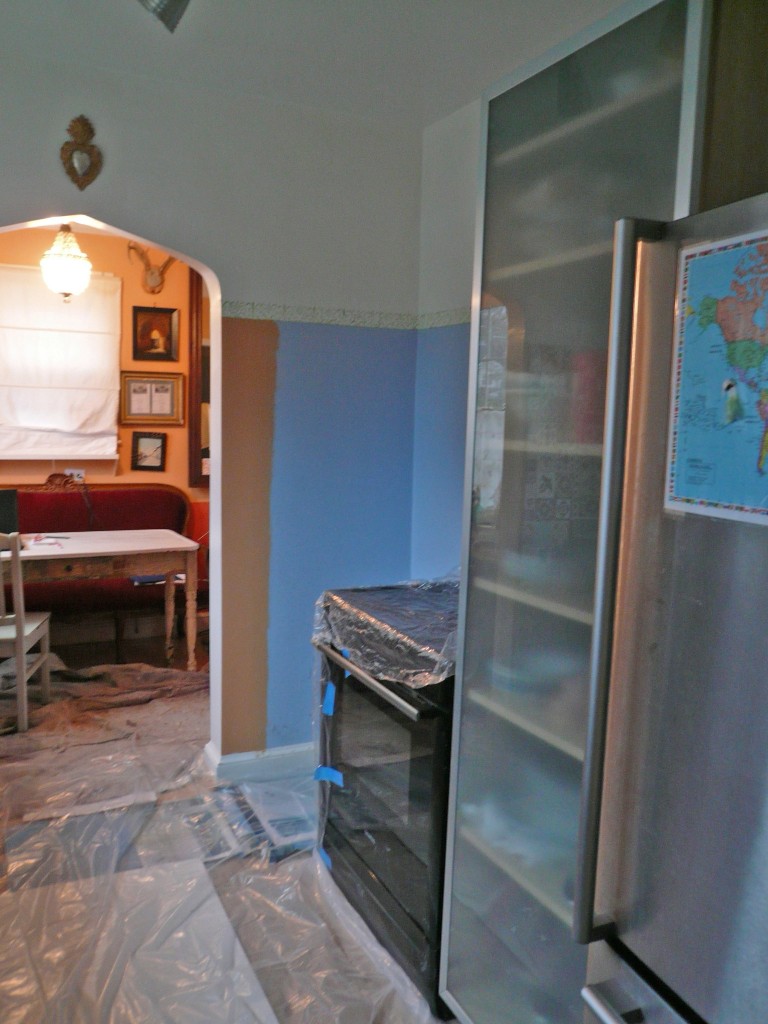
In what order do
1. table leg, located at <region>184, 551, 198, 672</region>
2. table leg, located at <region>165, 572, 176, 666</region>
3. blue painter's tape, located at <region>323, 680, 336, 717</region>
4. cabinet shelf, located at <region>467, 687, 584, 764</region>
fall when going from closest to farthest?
1. cabinet shelf, located at <region>467, 687, 584, 764</region>
2. blue painter's tape, located at <region>323, 680, 336, 717</region>
3. table leg, located at <region>184, 551, 198, 672</region>
4. table leg, located at <region>165, 572, 176, 666</region>

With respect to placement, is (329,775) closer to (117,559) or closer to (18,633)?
(18,633)

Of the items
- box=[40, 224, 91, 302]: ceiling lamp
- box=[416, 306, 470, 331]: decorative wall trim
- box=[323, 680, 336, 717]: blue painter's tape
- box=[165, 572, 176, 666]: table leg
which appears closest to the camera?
box=[323, 680, 336, 717]: blue painter's tape

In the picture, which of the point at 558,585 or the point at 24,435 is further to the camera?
the point at 24,435

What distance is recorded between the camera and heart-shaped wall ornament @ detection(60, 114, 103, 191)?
2641 millimetres

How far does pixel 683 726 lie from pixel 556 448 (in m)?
0.62

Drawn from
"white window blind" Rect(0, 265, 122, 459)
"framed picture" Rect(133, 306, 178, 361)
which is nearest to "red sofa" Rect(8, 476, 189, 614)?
"white window blind" Rect(0, 265, 122, 459)

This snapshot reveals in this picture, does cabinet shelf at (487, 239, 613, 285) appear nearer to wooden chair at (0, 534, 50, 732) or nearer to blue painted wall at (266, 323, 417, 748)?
blue painted wall at (266, 323, 417, 748)

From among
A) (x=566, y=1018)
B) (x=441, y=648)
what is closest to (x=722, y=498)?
(x=441, y=648)

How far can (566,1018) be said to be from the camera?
1.55 m

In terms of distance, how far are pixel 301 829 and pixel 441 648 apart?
1217 millimetres

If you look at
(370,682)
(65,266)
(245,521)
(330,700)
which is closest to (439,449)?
(245,521)

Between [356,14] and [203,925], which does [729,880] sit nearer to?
[203,925]

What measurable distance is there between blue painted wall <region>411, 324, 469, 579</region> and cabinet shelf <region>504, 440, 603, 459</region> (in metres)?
1.23

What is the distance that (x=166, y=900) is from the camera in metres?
2.36
